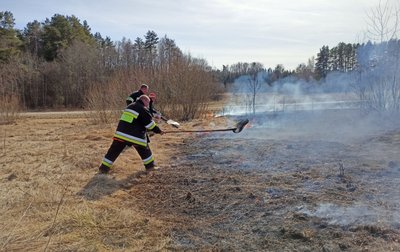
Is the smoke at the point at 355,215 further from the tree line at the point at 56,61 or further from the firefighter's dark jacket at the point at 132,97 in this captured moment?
the tree line at the point at 56,61

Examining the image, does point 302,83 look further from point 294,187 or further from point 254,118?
point 294,187

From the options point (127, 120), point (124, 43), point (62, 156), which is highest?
point (124, 43)

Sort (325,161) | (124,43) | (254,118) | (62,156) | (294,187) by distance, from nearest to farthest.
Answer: (294,187), (325,161), (62,156), (254,118), (124,43)

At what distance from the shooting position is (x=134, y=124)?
754 cm

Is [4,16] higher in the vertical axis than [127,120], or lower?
higher

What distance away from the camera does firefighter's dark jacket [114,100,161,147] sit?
747 centimetres

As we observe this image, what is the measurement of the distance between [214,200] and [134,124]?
2.69 meters

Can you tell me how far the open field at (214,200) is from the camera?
411 cm

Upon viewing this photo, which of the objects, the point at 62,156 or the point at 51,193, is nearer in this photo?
the point at 51,193

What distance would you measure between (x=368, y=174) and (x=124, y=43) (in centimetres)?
4971

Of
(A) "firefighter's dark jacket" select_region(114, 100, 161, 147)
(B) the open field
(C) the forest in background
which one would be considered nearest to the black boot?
(B) the open field

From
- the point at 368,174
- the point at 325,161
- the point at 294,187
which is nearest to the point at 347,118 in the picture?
the point at 325,161

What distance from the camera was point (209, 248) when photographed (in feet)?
13.1

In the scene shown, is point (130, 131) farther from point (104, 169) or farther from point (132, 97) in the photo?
point (132, 97)
